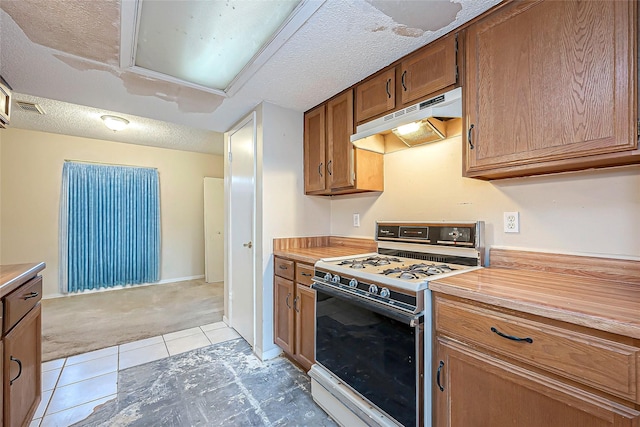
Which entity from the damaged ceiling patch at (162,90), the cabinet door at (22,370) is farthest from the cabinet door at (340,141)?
the cabinet door at (22,370)

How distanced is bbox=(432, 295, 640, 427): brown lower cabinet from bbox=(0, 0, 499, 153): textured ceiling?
4.67 ft

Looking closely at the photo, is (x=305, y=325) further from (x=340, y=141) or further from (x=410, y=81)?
(x=410, y=81)

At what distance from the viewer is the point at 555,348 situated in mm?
900

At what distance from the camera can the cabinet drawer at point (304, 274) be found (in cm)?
203

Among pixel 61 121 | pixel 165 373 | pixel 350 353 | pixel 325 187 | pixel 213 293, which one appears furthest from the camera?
pixel 213 293

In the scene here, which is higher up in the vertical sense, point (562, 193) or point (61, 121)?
point (61, 121)

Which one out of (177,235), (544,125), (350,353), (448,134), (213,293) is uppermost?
(448,134)

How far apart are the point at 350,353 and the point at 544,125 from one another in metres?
1.49

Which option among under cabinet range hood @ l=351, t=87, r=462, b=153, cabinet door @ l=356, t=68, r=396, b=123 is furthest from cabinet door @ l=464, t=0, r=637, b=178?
cabinet door @ l=356, t=68, r=396, b=123

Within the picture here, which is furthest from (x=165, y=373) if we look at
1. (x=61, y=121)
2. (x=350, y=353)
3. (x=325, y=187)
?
→ (x=61, y=121)

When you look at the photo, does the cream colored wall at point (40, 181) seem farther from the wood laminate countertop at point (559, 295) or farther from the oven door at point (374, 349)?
the wood laminate countertop at point (559, 295)

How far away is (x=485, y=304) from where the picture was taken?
1086 mm

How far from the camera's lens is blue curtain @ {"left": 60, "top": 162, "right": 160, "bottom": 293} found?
166 inches

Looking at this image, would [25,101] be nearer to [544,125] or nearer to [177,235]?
[177,235]
